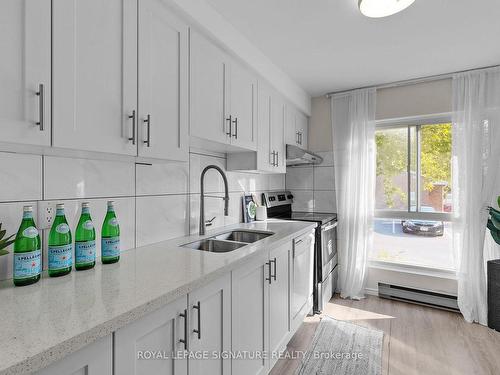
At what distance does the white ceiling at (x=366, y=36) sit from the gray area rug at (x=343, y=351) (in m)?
2.31

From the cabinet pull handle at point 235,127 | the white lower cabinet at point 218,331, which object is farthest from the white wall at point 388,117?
the cabinet pull handle at point 235,127

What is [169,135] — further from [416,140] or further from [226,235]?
[416,140]

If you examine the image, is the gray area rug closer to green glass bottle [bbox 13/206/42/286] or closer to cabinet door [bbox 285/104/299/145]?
green glass bottle [bbox 13/206/42/286]

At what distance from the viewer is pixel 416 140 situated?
2941 mm

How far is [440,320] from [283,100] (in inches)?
99.5

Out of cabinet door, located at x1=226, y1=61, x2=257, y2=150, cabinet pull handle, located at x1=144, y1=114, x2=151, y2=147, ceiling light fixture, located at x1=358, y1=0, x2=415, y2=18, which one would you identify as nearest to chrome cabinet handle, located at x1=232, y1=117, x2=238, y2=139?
cabinet door, located at x1=226, y1=61, x2=257, y2=150

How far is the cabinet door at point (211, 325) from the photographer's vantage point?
3.47 feet

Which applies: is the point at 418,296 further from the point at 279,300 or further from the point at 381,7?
the point at 381,7

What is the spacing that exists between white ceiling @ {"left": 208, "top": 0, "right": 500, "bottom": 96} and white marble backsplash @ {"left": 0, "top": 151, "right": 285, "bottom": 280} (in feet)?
3.26

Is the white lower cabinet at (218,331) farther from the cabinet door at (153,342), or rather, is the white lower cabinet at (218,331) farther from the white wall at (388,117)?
the white wall at (388,117)

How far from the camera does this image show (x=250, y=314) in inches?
57.5

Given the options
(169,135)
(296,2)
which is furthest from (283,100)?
(169,135)

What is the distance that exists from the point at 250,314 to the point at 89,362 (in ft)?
2.96

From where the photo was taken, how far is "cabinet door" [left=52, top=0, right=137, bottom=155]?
905 mm
